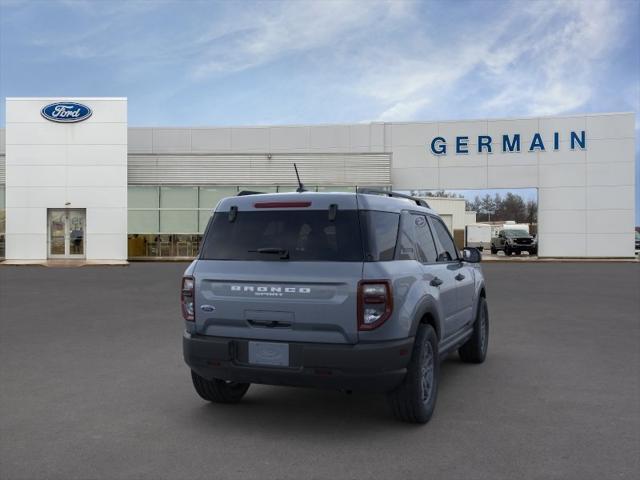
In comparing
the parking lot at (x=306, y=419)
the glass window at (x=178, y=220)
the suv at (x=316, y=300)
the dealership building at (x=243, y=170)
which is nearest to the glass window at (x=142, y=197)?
the dealership building at (x=243, y=170)

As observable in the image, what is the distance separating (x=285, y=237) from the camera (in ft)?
15.8

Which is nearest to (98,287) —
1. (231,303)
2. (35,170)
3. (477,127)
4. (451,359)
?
(451,359)

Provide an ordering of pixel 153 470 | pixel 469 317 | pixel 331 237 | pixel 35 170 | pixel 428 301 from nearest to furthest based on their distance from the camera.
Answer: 1. pixel 153 470
2. pixel 331 237
3. pixel 428 301
4. pixel 469 317
5. pixel 35 170

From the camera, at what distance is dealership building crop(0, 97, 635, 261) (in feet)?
97.8

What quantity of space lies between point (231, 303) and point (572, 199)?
31629 mm

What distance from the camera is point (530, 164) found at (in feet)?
109

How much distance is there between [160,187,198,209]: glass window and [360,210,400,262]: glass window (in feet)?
95.0

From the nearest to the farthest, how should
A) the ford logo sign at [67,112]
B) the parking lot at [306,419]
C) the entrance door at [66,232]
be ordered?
the parking lot at [306,419], the ford logo sign at [67,112], the entrance door at [66,232]

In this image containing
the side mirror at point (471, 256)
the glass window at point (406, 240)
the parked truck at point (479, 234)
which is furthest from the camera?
the parked truck at point (479, 234)

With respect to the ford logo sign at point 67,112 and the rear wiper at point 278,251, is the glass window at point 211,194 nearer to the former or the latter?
the ford logo sign at point 67,112

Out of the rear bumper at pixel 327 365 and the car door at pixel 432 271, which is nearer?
the rear bumper at pixel 327 365

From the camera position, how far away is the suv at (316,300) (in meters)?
4.44

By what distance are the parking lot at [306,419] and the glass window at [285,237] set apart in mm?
1383

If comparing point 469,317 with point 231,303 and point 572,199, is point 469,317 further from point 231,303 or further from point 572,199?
point 572,199
